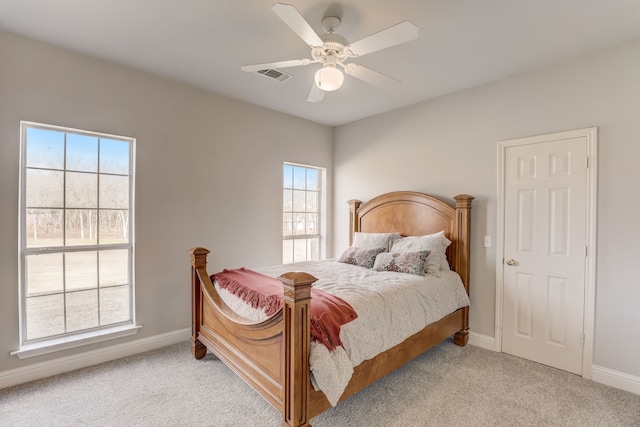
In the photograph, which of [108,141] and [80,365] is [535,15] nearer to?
[108,141]

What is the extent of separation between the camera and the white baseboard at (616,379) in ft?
7.80

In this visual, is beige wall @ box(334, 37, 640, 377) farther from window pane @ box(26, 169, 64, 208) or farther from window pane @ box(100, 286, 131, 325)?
window pane @ box(26, 169, 64, 208)

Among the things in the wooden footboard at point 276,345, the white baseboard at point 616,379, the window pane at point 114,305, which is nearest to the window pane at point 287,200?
the wooden footboard at point 276,345

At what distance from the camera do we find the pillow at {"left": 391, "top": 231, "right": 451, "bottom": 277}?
3.01m

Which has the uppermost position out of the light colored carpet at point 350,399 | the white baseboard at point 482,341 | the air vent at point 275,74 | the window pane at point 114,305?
the air vent at point 275,74

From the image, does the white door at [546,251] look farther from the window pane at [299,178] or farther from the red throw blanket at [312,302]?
the window pane at [299,178]

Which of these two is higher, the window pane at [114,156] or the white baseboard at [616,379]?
the window pane at [114,156]

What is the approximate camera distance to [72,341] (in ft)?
8.61

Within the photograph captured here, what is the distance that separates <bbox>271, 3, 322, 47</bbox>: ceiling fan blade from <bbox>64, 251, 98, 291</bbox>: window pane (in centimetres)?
265

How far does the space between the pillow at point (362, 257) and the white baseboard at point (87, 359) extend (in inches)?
75.4

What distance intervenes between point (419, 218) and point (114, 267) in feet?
10.7

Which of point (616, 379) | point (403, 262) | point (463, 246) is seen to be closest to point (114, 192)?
point (403, 262)

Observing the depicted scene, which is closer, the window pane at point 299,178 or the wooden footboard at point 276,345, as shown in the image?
the wooden footboard at point 276,345

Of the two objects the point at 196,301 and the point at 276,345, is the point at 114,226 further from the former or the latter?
the point at 276,345
